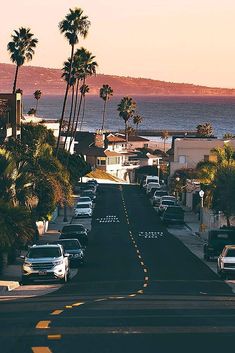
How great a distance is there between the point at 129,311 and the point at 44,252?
15.5 m

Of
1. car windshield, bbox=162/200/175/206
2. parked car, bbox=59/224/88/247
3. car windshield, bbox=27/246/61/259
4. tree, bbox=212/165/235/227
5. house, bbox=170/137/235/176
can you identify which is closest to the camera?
car windshield, bbox=27/246/61/259

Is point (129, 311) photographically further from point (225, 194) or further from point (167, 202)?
point (167, 202)

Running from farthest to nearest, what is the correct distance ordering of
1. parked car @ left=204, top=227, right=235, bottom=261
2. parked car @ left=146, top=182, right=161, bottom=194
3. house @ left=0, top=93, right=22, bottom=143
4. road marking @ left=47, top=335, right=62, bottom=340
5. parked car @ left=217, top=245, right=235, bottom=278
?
parked car @ left=146, top=182, right=161, bottom=194, house @ left=0, top=93, right=22, bottom=143, parked car @ left=204, top=227, right=235, bottom=261, parked car @ left=217, top=245, right=235, bottom=278, road marking @ left=47, top=335, right=62, bottom=340

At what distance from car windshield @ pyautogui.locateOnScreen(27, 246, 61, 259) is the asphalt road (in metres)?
1.36

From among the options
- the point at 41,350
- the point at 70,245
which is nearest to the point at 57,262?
the point at 70,245

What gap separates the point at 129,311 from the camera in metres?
29.7

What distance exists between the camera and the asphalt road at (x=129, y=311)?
22125 mm

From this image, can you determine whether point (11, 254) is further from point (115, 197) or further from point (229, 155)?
point (115, 197)

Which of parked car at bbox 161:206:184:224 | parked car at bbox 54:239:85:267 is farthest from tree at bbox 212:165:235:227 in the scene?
parked car at bbox 54:239:85:267

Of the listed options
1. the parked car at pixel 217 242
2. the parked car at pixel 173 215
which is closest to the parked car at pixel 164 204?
the parked car at pixel 173 215

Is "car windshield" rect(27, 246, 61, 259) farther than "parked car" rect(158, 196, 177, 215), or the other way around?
"parked car" rect(158, 196, 177, 215)

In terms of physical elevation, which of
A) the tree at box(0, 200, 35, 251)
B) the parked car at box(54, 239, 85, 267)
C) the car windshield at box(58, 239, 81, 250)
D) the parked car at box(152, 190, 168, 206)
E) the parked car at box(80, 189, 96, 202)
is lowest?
the parked car at box(80, 189, 96, 202)

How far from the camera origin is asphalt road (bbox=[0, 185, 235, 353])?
72.6 feet

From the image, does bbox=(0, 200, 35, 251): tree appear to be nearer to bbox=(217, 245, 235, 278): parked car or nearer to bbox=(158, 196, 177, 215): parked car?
bbox=(217, 245, 235, 278): parked car
